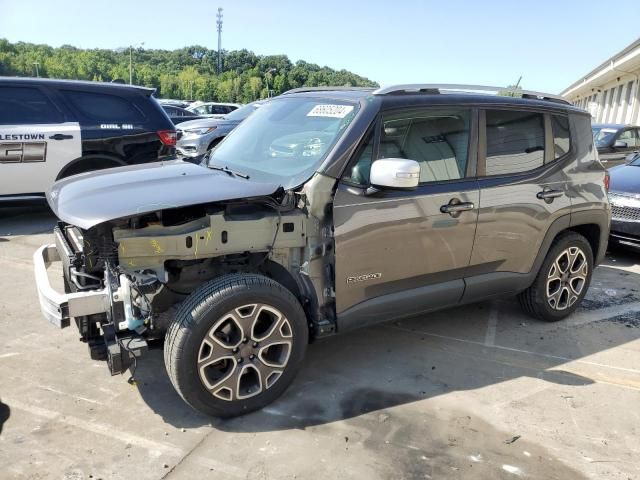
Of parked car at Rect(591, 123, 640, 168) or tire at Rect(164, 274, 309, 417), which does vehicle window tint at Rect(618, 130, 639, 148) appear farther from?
tire at Rect(164, 274, 309, 417)

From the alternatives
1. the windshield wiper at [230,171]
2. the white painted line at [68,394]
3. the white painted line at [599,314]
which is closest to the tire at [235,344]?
the white painted line at [68,394]

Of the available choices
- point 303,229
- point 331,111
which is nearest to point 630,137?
point 331,111

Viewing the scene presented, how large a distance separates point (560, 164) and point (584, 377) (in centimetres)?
168

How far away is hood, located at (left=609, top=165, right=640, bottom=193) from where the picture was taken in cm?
715

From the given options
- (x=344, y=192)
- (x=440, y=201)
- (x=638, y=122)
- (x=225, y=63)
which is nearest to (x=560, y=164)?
(x=440, y=201)

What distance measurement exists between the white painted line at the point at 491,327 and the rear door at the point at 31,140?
5565 mm

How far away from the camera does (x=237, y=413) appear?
10.4 ft

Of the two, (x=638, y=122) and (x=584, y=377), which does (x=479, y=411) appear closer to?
(x=584, y=377)

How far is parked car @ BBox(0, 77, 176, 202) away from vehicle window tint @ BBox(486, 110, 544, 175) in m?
5.14

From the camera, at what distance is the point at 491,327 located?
474 centimetres

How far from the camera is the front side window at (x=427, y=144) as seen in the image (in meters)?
3.46

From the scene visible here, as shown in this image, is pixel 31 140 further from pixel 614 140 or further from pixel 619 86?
pixel 619 86

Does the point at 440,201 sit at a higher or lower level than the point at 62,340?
higher

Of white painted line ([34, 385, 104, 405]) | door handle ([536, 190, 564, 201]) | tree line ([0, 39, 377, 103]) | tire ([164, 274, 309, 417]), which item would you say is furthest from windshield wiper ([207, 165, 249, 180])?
tree line ([0, 39, 377, 103])
